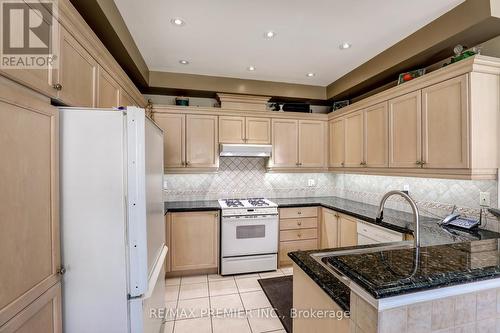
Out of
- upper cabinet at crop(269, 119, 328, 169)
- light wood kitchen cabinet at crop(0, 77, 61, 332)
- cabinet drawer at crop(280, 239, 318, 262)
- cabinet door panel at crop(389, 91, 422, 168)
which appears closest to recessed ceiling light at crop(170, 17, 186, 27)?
light wood kitchen cabinet at crop(0, 77, 61, 332)

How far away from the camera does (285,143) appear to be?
3627 mm

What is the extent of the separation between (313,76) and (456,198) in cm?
229

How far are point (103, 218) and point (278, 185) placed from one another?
2940 millimetres

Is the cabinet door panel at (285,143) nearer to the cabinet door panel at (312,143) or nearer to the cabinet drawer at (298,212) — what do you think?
the cabinet door panel at (312,143)

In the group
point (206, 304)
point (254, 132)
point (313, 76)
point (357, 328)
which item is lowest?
point (206, 304)

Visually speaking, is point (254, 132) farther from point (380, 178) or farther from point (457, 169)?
point (457, 169)

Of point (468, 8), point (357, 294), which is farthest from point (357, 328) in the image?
point (468, 8)

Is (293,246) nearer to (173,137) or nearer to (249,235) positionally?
(249,235)

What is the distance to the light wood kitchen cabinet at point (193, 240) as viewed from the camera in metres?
3.01

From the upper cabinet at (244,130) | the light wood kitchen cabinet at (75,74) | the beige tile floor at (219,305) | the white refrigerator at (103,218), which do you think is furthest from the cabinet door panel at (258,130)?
the white refrigerator at (103,218)

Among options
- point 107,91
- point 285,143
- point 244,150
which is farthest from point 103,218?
point 285,143

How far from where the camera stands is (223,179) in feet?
12.1

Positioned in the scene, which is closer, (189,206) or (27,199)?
(27,199)

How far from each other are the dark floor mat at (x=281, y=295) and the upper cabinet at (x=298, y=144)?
160cm
